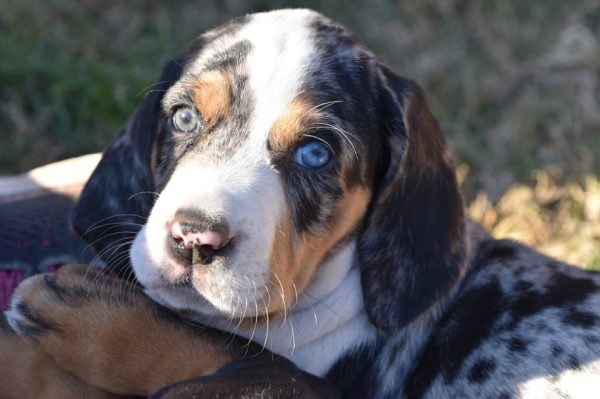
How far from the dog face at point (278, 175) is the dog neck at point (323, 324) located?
0.08m

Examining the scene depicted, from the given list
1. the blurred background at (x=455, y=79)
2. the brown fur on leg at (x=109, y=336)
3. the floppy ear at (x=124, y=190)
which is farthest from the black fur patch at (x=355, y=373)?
the blurred background at (x=455, y=79)

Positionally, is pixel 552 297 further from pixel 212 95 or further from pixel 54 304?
pixel 54 304

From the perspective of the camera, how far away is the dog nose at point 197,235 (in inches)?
152

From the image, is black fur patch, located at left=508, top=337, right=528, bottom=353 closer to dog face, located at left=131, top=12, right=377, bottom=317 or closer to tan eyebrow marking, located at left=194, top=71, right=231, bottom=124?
dog face, located at left=131, top=12, right=377, bottom=317

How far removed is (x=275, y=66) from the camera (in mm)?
4410

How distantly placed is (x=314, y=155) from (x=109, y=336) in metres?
1.14

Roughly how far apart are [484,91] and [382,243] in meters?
4.13

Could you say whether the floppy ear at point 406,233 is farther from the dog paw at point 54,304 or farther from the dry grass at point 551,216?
the dry grass at point 551,216

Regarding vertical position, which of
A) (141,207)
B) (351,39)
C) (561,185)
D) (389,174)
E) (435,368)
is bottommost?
(561,185)

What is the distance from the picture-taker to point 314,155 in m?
4.46

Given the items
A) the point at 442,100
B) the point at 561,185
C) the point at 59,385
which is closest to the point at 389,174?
the point at 59,385

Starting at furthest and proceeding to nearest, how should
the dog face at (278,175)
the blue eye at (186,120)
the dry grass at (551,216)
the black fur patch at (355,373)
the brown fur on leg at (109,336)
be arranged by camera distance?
1. the dry grass at (551,216)
2. the black fur patch at (355,373)
3. the blue eye at (186,120)
4. the brown fur on leg at (109,336)
5. the dog face at (278,175)

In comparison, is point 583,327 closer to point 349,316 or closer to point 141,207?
point 349,316

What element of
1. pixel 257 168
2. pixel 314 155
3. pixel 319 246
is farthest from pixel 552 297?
pixel 257 168
